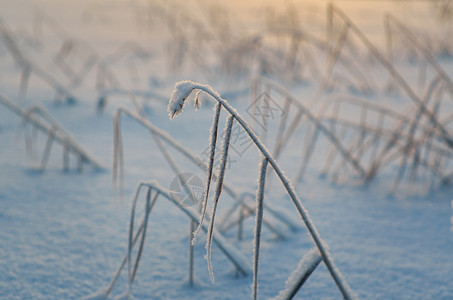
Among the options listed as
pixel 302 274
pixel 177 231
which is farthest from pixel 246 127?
pixel 177 231

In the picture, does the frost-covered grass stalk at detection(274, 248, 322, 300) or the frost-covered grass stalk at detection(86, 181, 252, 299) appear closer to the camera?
the frost-covered grass stalk at detection(274, 248, 322, 300)

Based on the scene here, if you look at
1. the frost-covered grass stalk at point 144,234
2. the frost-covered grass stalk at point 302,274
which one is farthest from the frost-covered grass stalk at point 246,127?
the frost-covered grass stalk at point 144,234

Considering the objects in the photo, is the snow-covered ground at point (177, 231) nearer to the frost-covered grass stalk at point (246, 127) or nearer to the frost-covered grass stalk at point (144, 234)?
the frost-covered grass stalk at point (144, 234)

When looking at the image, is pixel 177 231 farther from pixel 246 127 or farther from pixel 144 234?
pixel 246 127

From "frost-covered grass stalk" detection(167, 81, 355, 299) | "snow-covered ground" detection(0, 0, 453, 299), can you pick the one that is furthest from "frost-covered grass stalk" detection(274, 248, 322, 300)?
"snow-covered ground" detection(0, 0, 453, 299)

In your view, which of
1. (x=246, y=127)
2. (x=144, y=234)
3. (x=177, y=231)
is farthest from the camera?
(x=177, y=231)

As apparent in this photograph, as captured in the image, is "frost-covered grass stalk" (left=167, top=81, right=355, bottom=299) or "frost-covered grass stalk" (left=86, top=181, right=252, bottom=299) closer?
"frost-covered grass stalk" (left=167, top=81, right=355, bottom=299)

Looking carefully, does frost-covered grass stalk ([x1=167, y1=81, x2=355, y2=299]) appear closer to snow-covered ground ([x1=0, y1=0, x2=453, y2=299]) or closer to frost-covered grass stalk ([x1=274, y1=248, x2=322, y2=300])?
frost-covered grass stalk ([x1=274, y1=248, x2=322, y2=300])

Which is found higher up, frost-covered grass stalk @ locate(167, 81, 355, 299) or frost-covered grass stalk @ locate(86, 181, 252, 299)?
frost-covered grass stalk @ locate(167, 81, 355, 299)

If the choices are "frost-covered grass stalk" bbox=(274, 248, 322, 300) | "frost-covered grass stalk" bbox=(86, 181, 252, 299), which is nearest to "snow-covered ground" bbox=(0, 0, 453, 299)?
"frost-covered grass stalk" bbox=(86, 181, 252, 299)

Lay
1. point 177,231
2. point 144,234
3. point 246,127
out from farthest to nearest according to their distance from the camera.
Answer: point 177,231, point 144,234, point 246,127

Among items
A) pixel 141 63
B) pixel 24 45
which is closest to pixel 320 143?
pixel 141 63

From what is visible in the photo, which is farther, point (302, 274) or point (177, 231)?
point (177, 231)

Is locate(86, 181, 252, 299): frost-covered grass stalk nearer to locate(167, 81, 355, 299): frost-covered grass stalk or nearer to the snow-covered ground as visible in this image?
the snow-covered ground
